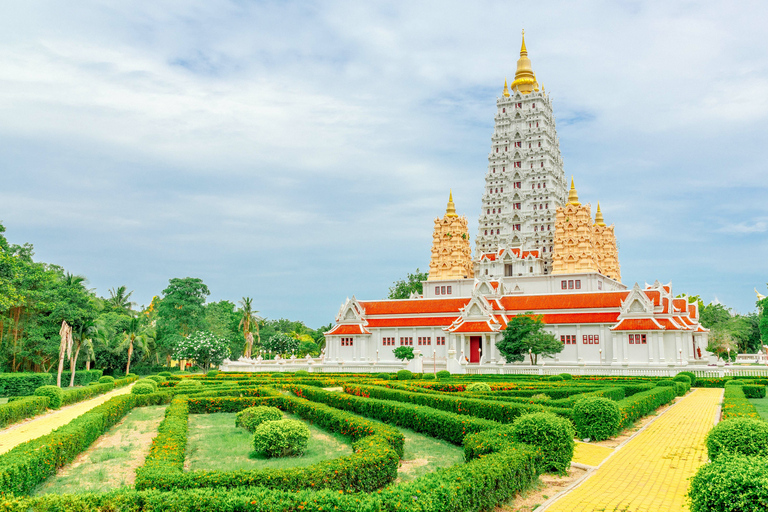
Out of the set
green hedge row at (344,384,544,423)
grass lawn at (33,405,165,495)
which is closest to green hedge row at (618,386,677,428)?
green hedge row at (344,384,544,423)

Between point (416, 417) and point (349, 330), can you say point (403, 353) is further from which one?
point (416, 417)

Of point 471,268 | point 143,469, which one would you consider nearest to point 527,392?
point 143,469

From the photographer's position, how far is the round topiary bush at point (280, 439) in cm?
1507

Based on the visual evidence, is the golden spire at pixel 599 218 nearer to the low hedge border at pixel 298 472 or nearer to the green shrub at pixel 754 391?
the green shrub at pixel 754 391

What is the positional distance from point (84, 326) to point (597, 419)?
46.7 metres

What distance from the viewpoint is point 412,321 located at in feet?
205

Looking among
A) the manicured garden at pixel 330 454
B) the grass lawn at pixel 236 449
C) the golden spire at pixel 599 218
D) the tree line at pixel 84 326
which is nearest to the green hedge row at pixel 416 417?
the manicured garden at pixel 330 454

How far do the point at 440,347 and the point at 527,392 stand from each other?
109 feet

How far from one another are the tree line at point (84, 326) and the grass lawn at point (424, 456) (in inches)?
1337

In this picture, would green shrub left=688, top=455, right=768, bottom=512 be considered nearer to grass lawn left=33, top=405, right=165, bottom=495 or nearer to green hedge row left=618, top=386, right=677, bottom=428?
green hedge row left=618, top=386, right=677, bottom=428

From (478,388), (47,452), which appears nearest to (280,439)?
(47,452)

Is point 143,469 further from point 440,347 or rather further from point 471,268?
point 471,268

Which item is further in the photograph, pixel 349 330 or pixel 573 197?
pixel 573 197

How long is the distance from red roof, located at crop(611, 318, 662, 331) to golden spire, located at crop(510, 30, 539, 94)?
43347mm
